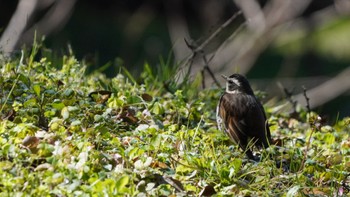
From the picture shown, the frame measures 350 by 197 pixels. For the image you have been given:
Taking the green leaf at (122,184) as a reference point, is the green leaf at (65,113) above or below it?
above

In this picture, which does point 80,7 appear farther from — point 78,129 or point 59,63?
point 78,129

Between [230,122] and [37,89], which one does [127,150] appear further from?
[230,122]

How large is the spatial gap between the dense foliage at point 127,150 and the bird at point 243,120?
0.10 meters

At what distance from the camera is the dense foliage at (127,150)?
4.48m

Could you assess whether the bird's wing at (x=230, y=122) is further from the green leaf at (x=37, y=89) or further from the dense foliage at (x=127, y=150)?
the green leaf at (x=37, y=89)

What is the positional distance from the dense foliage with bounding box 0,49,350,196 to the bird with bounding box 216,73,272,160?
0.34 feet

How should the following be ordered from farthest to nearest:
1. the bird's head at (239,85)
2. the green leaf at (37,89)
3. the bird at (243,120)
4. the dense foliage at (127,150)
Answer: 1. the bird's head at (239,85)
2. the bird at (243,120)
3. the green leaf at (37,89)
4. the dense foliage at (127,150)

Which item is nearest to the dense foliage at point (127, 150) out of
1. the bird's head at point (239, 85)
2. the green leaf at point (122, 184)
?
the green leaf at point (122, 184)

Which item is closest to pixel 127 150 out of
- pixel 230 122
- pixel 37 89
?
pixel 37 89

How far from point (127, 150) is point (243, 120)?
167 cm

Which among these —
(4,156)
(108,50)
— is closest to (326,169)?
(4,156)

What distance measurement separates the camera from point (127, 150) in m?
4.98

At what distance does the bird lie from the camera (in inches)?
239

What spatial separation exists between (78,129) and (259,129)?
5.47 ft
